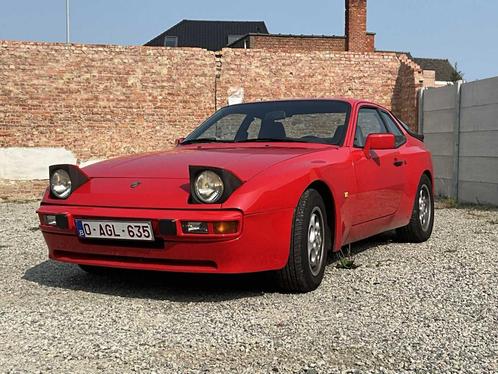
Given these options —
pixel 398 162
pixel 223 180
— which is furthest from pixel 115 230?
pixel 398 162

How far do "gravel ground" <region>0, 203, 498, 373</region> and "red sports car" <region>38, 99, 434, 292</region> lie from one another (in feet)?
0.85

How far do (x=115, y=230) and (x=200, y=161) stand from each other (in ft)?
2.40

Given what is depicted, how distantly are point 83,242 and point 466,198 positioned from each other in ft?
28.4

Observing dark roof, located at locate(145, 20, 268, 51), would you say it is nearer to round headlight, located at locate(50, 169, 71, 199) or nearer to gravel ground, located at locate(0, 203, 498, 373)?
gravel ground, located at locate(0, 203, 498, 373)

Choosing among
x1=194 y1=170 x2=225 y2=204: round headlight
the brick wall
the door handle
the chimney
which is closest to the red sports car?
x1=194 y1=170 x2=225 y2=204: round headlight

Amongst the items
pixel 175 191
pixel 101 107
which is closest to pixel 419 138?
pixel 175 191

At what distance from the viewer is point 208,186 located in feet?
12.3

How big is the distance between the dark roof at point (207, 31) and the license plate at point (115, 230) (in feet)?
157

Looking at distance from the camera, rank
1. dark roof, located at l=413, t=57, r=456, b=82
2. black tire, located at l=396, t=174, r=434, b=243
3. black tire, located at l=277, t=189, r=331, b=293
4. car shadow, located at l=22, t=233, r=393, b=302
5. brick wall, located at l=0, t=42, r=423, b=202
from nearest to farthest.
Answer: black tire, located at l=277, t=189, r=331, b=293 → car shadow, located at l=22, t=233, r=393, b=302 → black tire, located at l=396, t=174, r=434, b=243 → brick wall, located at l=0, t=42, r=423, b=202 → dark roof, located at l=413, t=57, r=456, b=82

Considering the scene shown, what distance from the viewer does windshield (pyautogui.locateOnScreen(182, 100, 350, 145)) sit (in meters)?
5.00

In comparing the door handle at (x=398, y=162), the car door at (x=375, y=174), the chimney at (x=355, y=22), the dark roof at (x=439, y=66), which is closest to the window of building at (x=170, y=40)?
the dark roof at (x=439, y=66)

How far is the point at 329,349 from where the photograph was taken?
119 inches

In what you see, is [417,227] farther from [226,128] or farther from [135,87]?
[135,87]

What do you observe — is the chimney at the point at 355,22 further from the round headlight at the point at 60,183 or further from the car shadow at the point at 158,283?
the round headlight at the point at 60,183
